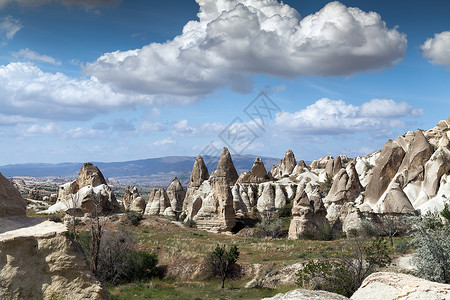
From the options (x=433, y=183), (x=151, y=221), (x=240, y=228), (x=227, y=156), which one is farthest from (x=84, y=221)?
(x=433, y=183)

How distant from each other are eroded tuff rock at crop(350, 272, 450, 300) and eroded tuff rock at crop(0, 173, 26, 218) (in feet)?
25.4

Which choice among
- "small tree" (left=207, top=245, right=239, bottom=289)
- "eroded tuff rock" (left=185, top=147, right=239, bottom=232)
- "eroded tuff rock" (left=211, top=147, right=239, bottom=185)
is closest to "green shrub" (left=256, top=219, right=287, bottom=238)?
"eroded tuff rock" (left=185, top=147, right=239, bottom=232)

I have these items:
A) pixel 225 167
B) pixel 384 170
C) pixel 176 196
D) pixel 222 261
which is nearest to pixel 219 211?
pixel 384 170

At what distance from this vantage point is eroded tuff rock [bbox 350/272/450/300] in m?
7.12

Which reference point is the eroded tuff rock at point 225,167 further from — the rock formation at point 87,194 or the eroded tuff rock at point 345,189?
the rock formation at point 87,194

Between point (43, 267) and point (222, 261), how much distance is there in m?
18.4

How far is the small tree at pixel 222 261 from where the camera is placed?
24969 millimetres

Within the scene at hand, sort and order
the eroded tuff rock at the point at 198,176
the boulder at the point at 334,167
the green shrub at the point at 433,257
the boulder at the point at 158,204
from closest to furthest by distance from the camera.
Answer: the green shrub at the point at 433,257 < the boulder at the point at 158,204 < the eroded tuff rock at the point at 198,176 < the boulder at the point at 334,167

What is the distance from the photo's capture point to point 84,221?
39.3 meters

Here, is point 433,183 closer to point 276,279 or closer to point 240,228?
point 240,228

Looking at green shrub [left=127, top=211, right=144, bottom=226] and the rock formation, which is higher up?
the rock formation

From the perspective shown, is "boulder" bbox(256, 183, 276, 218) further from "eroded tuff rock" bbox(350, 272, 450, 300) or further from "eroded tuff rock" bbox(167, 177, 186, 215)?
"eroded tuff rock" bbox(350, 272, 450, 300)

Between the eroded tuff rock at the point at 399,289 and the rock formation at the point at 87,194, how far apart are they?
117 ft

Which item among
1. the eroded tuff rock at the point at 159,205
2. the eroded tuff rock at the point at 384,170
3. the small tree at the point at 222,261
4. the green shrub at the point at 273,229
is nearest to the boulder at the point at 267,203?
the green shrub at the point at 273,229
